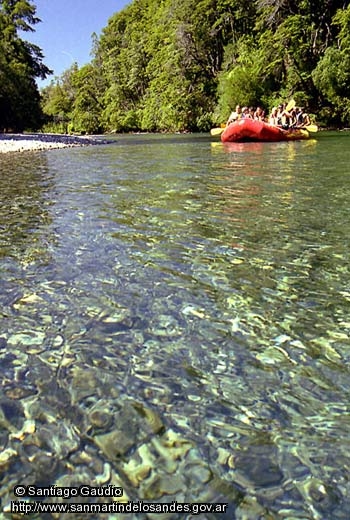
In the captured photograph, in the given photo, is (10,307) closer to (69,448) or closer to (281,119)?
(69,448)

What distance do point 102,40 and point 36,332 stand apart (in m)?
78.2

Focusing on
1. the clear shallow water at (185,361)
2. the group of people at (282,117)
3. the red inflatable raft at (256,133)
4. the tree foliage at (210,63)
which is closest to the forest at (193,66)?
the tree foliage at (210,63)

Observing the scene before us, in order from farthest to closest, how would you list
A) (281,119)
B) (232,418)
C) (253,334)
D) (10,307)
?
(281,119) < (10,307) < (253,334) < (232,418)

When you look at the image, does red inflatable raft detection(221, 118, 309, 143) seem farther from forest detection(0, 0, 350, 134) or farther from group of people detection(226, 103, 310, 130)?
forest detection(0, 0, 350, 134)

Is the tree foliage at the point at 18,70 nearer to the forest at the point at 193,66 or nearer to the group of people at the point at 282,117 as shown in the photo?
the forest at the point at 193,66

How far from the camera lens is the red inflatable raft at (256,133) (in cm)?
1778

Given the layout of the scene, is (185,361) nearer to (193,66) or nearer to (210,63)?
(193,66)

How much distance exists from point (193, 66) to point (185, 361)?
4636cm

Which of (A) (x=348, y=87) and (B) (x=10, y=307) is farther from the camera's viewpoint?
(A) (x=348, y=87)

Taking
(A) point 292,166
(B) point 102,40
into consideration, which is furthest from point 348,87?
(B) point 102,40

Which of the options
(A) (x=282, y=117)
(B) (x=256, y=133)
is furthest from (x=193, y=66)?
(B) (x=256, y=133)

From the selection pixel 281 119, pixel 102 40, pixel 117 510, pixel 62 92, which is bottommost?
pixel 117 510

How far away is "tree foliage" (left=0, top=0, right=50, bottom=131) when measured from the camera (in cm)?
3919

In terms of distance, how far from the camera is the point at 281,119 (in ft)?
72.1
